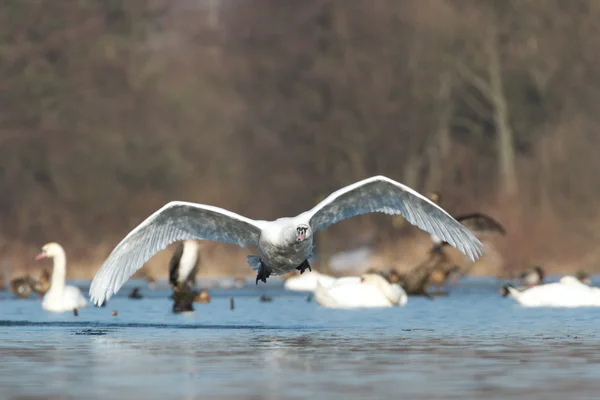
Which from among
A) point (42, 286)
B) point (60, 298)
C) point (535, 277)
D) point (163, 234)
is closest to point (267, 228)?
point (163, 234)

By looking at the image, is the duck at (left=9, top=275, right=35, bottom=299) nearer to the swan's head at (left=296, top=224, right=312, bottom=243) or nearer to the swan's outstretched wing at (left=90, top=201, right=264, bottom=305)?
the swan's outstretched wing at (left=90, top=201, right=264, bottom=305)

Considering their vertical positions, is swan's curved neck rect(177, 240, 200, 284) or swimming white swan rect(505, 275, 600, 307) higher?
swan's curved neck rect(177, 240, 200, 284)

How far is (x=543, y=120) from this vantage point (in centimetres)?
4584

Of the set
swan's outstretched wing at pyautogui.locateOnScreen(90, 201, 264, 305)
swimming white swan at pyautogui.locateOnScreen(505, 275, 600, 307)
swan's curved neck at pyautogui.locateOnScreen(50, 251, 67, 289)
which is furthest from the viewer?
swan's curved neck at pyautogui.locateOnScreen(50, 251, 67, 289)

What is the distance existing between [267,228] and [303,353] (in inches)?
107

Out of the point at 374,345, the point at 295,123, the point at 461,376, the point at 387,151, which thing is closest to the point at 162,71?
the point at 295,123

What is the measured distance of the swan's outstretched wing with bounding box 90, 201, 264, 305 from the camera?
1700 cm

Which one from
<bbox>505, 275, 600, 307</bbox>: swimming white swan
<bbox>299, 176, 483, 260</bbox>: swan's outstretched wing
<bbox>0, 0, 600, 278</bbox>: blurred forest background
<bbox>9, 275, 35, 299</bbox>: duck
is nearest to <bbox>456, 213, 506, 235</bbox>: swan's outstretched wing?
<bbox>505, 275, 600, 307</bbox>: swimming white swan

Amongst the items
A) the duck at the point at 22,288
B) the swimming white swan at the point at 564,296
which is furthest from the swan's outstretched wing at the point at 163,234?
the duck at the point at 22,288

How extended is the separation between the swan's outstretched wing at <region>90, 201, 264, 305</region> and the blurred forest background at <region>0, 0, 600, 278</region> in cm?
2142

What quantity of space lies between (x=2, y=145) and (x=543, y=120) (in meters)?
16.4

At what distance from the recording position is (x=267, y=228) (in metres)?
16.8

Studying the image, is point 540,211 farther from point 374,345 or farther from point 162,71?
point 374,345

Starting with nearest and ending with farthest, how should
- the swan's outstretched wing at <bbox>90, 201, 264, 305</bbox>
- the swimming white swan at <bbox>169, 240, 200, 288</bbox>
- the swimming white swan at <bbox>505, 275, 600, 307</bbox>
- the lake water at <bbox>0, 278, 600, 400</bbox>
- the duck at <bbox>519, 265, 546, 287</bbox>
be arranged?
1. the lake water at <bbox>0, 278, 600, 400</bbox>
2. the swan's outstretched wing at <bbox>90, 201, 264, 305</bbox>
3. the swimming white swan at <bbox>505, 275, 600, 307</bbox>
4. the swimming white swan at <bbox>169, 240, 200, 288</bbox>
5. the duck at <bbox>519, 265, 546, 287</bbox>
